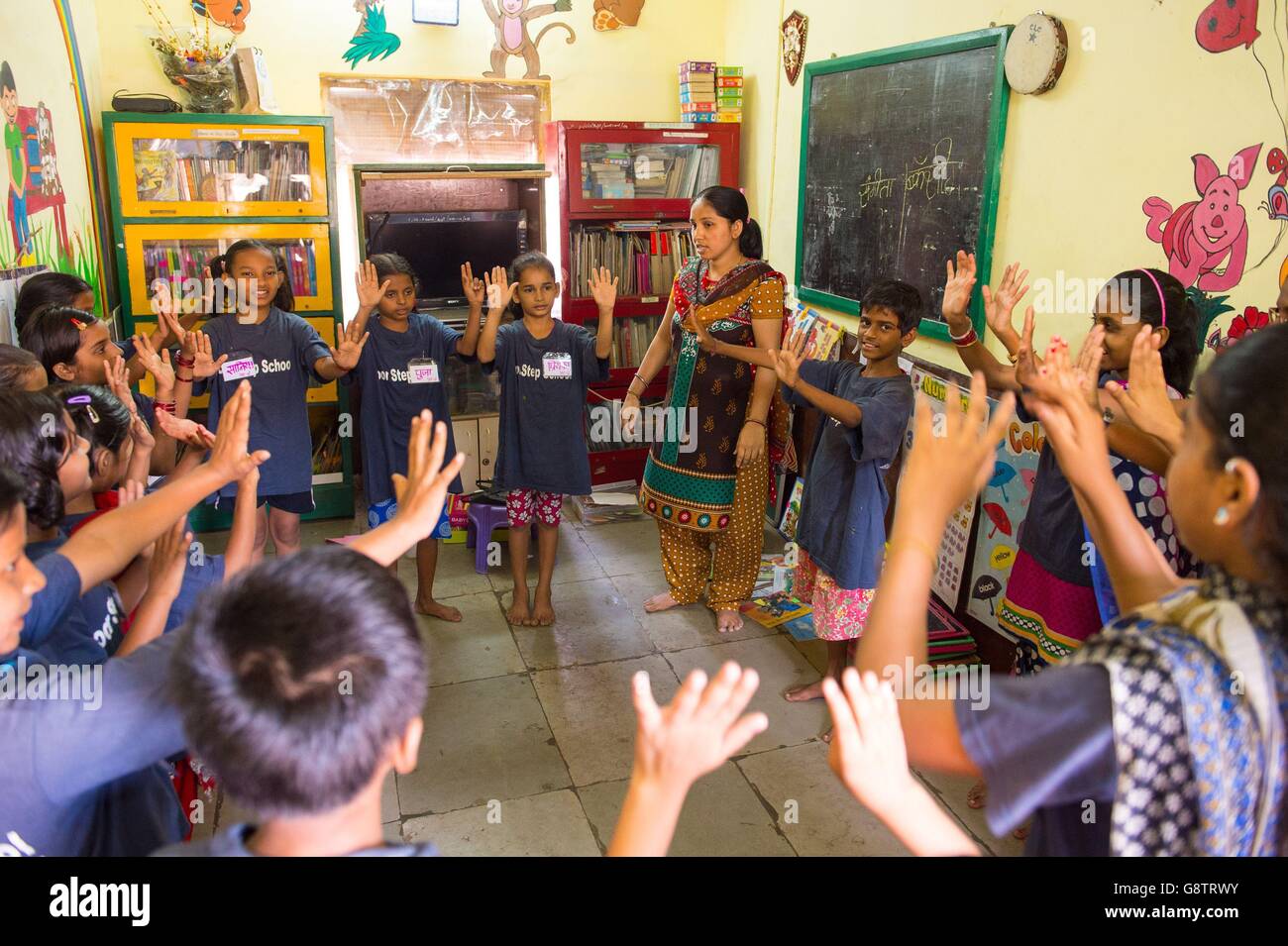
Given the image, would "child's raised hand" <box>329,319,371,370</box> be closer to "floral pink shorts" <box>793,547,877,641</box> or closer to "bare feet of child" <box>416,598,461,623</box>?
"bare feet of child" <box>416,598,461,623</box>

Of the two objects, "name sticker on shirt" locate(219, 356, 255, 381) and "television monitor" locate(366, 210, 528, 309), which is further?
"television monitor" locate(366, 210, 528, 309)

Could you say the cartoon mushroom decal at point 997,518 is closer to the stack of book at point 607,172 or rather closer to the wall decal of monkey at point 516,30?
the stack of book at point 607,172

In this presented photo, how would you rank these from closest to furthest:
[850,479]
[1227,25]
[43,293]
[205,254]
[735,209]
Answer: [1227,25] < [43,293] < [850,479] < [735,209] < [205,254]

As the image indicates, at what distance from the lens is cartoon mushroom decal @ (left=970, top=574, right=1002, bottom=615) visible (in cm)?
311

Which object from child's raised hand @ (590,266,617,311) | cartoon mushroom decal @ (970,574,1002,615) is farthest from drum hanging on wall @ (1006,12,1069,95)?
cartoon mushroom decal @ (970,574,1002,615)

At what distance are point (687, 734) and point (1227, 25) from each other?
2381 mm

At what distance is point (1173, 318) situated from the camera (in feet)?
6.84

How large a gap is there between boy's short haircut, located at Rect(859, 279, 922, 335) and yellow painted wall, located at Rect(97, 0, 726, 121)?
2.88 meters

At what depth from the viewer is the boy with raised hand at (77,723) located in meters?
1.03

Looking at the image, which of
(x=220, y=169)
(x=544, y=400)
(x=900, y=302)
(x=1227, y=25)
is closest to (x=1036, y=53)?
(x=1227, y=25)

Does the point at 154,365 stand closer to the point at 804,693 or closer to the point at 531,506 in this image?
the point at 531,506

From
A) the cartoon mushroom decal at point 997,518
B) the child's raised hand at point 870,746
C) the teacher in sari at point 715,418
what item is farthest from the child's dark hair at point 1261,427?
the teacher in sari at point 715,418

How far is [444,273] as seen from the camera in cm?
467

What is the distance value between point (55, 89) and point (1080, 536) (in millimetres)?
3615
